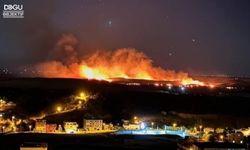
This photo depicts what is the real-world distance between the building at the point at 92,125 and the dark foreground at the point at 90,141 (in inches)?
88.5

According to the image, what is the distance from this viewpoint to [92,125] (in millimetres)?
29312

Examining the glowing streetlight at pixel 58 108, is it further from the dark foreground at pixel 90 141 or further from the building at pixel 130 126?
the dark foreground at pixel 90 141

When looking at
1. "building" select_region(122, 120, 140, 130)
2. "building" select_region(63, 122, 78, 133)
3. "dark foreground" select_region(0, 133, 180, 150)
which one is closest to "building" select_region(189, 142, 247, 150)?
"dark foreground" select_region(0, 133, 180, 150)

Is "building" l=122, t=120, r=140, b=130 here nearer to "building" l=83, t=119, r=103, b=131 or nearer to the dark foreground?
"building" l=83, t=119, r=103, b=131

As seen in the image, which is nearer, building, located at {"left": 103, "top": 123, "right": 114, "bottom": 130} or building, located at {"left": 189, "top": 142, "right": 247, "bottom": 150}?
building, located at {"left": 189, "top": 142, "right": 247, "bottom": 150}

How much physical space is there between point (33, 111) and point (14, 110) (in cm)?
152

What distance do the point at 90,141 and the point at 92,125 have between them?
15.0 ft

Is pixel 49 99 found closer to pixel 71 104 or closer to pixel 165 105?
pixel 71 104

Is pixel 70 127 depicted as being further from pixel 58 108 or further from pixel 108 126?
pixel 58 108

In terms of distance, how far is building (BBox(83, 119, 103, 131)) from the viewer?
29094 millimetres

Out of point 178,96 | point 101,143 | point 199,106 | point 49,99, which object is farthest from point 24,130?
point 178,96

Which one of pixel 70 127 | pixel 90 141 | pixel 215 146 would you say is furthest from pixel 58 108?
pixel 215 146

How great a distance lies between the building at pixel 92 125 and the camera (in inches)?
1145

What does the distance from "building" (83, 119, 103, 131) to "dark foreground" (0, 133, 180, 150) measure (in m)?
2.25
